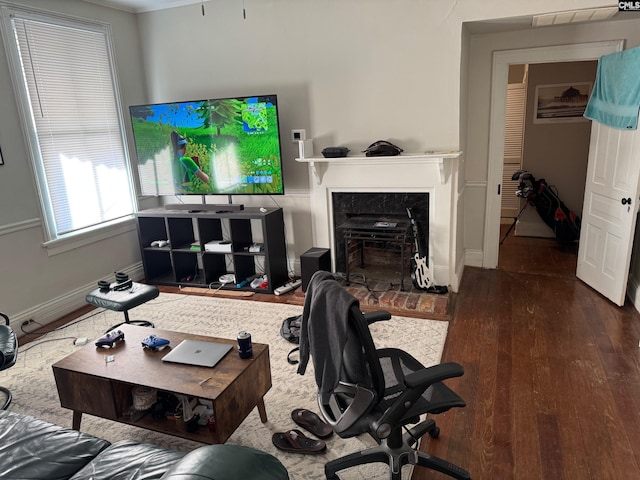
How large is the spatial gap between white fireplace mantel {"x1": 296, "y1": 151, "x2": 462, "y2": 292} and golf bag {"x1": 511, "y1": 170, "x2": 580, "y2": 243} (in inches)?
83.5

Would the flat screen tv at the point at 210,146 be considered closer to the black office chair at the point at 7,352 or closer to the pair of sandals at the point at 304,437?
the black office chair at the point at 7,352

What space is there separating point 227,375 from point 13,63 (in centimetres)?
311

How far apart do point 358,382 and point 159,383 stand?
3.14ft

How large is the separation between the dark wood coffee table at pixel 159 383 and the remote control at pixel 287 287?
5.78 ft

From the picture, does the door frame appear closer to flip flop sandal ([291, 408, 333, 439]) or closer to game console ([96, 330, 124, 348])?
flip flop sandal ([291, 408, 333, 439])

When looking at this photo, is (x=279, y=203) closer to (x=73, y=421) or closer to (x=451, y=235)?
(x=451, y=235)

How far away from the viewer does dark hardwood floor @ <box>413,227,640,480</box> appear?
1.98 metres


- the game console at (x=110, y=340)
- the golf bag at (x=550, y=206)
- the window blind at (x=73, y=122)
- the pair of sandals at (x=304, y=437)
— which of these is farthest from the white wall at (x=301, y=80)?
the pair of sandals at (x=304, y=437)

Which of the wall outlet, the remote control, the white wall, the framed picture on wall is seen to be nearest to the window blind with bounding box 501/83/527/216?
the framed picture on wall

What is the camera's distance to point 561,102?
530 cm

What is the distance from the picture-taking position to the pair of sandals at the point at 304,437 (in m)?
2.08

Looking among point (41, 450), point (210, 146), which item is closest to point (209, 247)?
point (210, 146)

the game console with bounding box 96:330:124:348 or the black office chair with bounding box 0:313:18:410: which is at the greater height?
the game console with bounding box 96:330:124:348

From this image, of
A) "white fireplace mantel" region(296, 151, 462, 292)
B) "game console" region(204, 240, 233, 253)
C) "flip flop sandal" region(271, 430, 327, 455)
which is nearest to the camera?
"flip flop sandal" region(271, 430, 327, 455)
